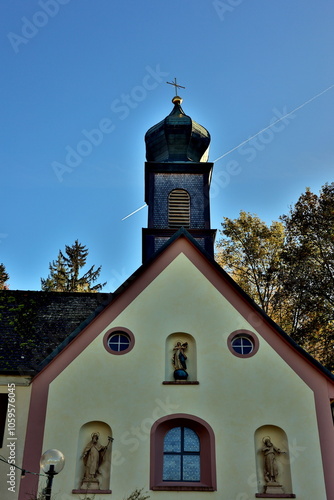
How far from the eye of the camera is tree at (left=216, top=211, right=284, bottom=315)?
27062 mm

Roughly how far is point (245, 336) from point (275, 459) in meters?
3.27

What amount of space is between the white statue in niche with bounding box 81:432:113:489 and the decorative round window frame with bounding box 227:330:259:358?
3.98 metres

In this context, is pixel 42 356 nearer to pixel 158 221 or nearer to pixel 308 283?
pixel 158 221

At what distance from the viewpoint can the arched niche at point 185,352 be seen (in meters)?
14.5

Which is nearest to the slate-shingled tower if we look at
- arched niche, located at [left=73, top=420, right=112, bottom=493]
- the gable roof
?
the gable roof

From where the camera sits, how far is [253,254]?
2786 centimetres

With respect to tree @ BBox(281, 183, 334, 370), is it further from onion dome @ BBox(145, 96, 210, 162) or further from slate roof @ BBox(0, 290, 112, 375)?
slate roof @ BBox(0, 290, 112, 375)

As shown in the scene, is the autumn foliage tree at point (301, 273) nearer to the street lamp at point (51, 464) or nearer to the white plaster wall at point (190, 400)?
the white plaster wall at point (190, 400)

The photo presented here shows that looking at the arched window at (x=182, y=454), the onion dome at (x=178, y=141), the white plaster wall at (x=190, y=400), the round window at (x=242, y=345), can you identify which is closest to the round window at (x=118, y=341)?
the white plaster wall at (x=190, y=400)

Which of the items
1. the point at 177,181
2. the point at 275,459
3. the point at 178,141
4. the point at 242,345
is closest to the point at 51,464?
the point at 275,459

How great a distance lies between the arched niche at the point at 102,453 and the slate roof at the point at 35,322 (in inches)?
83.8

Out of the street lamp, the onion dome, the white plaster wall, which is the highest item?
the onion dome

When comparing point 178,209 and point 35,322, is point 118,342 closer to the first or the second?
point 35,322

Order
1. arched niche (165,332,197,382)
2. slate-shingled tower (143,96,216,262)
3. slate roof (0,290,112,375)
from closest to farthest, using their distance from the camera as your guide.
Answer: arched niche (165,332,197,382) < slate roof (0,290,112,375) < slate-shingled tower (143,96,216,262)
